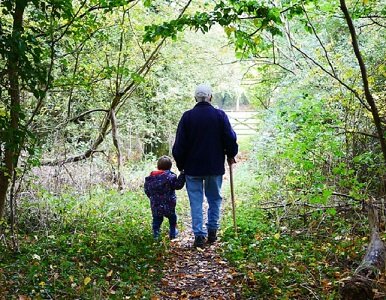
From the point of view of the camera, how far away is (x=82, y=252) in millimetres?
5730

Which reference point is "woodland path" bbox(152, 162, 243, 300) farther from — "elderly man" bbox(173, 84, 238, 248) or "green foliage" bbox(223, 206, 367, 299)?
"elderly man" bbox(173, 84, 238, 248)

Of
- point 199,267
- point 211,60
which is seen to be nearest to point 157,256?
point 199,267

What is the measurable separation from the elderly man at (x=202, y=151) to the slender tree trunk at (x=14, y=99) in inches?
96.5

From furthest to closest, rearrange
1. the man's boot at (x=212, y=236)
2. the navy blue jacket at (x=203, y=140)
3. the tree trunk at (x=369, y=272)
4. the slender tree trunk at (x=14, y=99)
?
the man's boot at (x=212, y=236)
the navy blue jacket at (x=203, y=140)
the tree trunk at (x=369, y=272)
the slender tree trunk at (x=14, y=99)

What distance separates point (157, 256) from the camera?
5.89 metres

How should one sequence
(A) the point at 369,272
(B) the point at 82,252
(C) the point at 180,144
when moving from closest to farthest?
(A) the point at 369,272 < (B) the point at 82,252 < (C) the point at 180,144

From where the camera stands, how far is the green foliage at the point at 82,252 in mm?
4609

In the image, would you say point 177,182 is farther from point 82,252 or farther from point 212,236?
point 82,252

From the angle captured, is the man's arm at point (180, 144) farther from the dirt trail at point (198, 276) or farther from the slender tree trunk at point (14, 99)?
the slender tree trunk at point (14, 99)

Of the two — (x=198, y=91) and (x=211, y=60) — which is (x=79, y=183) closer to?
(x=198, y=91)

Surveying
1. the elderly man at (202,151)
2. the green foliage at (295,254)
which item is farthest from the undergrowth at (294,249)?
the elderly man at (202,151)

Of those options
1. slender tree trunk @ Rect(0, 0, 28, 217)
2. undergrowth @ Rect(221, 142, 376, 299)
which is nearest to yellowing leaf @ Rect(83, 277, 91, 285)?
slender tree trunk @ Rect(0, 0, 28, 217)

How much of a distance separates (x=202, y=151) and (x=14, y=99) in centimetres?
279

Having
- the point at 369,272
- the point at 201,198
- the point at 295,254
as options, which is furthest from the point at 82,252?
the point at 369,272
